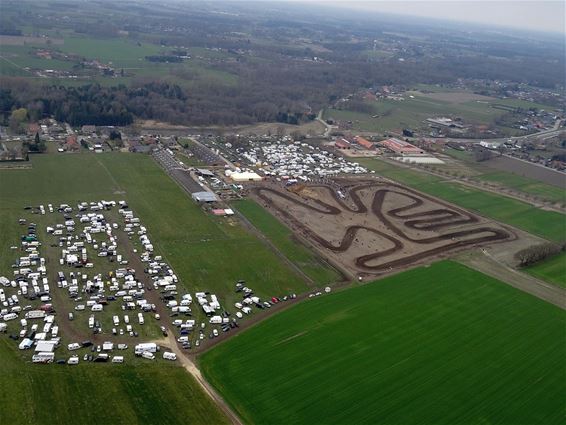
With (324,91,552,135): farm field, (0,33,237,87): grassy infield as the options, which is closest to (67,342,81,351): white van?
(324,91,552,135): farm field

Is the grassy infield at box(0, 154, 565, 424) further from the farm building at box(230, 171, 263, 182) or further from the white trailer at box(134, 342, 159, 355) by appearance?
the farm building at box(230, 171, 263, 182)

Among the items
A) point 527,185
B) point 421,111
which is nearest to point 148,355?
point 527,185

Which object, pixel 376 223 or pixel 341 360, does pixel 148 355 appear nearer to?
pixel 341 360

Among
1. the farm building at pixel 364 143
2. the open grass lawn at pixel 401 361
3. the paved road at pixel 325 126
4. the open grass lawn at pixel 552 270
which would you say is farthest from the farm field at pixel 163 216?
the paved road at pixel 325 126

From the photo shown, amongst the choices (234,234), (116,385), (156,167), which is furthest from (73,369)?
(156,167)

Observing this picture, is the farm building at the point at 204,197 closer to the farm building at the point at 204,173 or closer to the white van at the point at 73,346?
the farm building at the point at 204,173

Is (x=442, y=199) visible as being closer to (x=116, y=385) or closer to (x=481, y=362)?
(x=481, y=362)

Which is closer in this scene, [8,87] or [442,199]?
[442,199]
